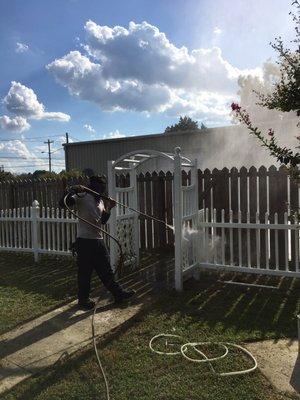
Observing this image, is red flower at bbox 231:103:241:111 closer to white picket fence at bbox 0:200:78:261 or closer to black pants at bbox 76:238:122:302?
black pants at bbox 76:238:122:302

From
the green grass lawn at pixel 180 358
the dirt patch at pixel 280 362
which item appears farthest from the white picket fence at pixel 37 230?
the dirt patch at pixel 280 362

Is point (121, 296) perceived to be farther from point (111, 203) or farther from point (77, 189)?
point (77, 189)

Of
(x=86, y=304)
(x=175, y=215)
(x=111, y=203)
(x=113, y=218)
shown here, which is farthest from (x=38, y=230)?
(x=175, y=215)

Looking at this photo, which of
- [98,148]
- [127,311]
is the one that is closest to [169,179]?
[127,311]

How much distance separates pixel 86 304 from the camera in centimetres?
577

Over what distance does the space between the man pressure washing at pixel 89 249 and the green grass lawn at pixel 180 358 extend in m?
0.73

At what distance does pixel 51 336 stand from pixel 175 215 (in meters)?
2.54

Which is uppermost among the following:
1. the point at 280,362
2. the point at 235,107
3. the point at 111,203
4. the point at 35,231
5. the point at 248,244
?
the point at 235,107

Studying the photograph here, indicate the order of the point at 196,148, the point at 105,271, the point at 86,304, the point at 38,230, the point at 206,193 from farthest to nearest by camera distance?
the point at 196,148 < the point at 38,230 < the point at 206,193 < the point at 105,271 < the point at 86,304

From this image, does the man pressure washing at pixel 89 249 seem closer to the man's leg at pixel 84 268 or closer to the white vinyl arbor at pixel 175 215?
the man's leg at pixel 84 268

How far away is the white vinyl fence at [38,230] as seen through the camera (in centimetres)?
895

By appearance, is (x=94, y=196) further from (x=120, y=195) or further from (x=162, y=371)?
(x=162, y=371)

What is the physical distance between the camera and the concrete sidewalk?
4168mm

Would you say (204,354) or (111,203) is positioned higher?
(111,203)
